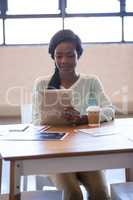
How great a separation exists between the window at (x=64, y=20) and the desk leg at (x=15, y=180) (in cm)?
376

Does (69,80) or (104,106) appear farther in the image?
(69,80)

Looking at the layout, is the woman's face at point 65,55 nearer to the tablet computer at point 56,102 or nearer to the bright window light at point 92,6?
the tablet computer at point 56,102

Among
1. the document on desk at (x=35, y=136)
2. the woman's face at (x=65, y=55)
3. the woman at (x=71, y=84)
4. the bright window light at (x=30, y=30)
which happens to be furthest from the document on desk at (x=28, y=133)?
the bright window light at (x=30, y=30)

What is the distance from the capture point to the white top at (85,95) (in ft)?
8.01

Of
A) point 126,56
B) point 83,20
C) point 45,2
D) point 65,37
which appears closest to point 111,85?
point 126,56

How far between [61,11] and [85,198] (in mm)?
3288

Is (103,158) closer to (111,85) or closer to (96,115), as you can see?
(96,115)

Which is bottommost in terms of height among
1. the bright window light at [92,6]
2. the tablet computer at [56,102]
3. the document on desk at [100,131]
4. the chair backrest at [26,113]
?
the chair backrest at [26,113]

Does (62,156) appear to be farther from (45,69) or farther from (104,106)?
(45,69)

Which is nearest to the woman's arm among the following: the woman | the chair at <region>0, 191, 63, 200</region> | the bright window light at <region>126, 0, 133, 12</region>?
the woman

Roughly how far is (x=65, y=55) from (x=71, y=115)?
1.50 feet

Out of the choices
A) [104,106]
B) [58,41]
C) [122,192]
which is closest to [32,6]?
[58,41]

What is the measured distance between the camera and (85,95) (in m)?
2.59

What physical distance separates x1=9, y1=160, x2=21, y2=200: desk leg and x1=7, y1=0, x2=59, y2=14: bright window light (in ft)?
12.6
